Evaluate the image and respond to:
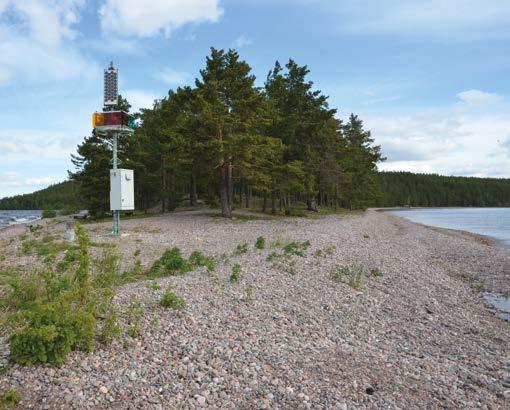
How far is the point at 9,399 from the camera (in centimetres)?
402

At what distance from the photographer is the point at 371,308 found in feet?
29.6

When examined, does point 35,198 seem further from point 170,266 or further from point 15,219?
point 170,266

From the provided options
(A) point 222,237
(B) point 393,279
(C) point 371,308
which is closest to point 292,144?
(A) point 222,237

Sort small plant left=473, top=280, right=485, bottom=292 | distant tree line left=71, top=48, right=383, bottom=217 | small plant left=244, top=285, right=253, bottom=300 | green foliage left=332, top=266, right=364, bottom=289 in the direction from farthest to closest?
1. distant tree line left=71, top=48, right=383, bottom=217
2. small plant left=473, top=280, right=485, bottom=292
3. green foliage left=332, top=266, right=364, bottom=289
4. small plant left=244, top=285, right=253, bottom=300

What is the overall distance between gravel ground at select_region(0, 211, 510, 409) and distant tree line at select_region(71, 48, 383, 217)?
1700cm

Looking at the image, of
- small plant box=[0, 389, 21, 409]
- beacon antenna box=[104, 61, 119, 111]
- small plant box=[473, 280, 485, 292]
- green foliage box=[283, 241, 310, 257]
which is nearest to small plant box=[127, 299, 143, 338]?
small plant box=[0, 389, 21, 409]

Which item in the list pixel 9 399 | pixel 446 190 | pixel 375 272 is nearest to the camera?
pixel 9 399

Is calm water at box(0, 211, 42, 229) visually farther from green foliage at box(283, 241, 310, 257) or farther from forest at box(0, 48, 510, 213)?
green foliage at box(283, 241, 310, 257)

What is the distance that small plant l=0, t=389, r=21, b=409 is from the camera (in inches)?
156

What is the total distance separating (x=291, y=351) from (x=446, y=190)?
17906cm

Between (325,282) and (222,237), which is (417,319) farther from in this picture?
(222,237)

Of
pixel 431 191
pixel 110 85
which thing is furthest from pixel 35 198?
pixel 110 85

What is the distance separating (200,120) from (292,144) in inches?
470

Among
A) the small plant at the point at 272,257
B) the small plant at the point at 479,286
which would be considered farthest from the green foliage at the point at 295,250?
the small plant at the point at 479,286
